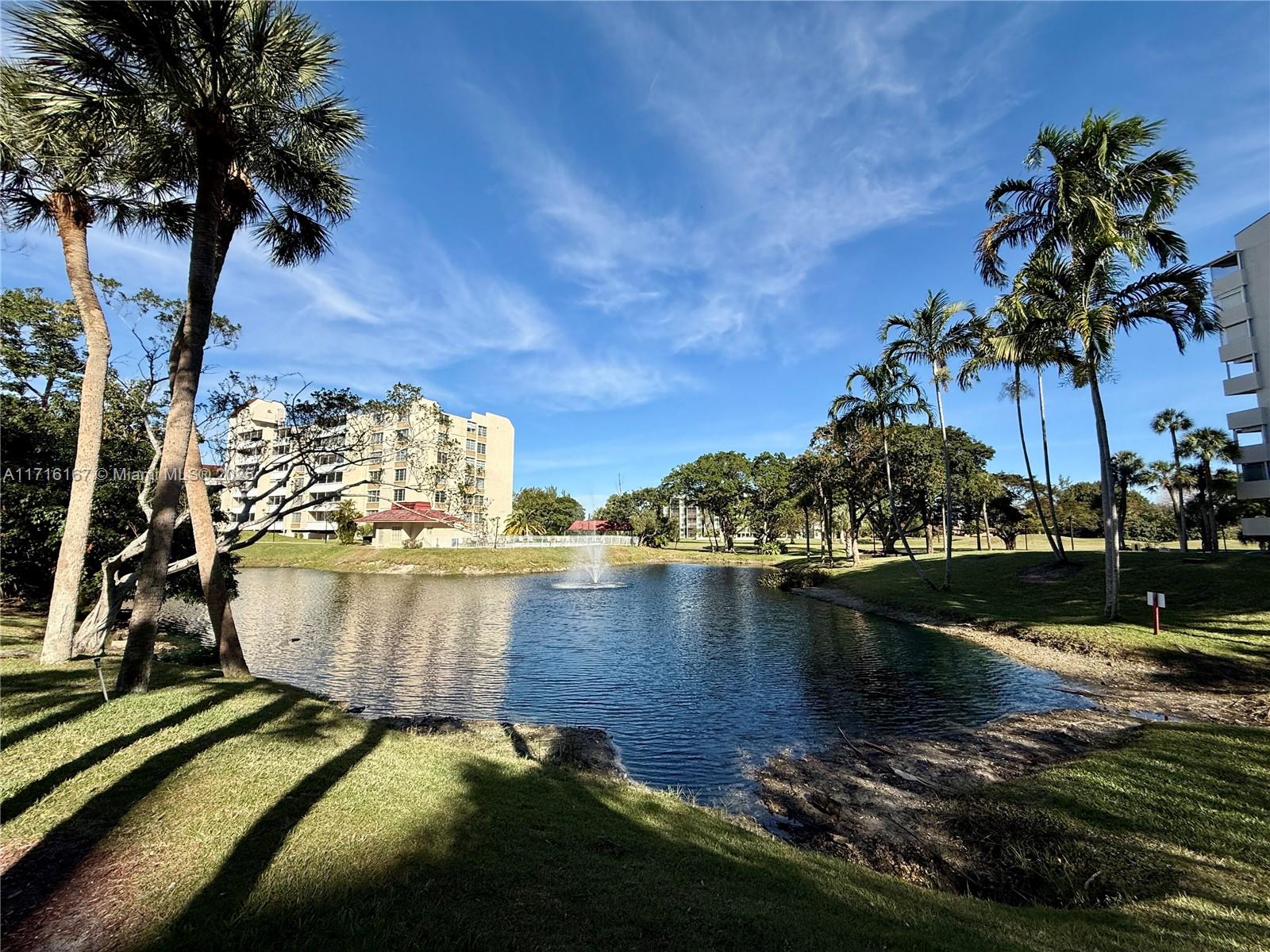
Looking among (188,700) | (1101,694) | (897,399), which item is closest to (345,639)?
(188,700)

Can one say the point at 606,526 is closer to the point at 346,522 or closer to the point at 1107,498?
the point at 346,522

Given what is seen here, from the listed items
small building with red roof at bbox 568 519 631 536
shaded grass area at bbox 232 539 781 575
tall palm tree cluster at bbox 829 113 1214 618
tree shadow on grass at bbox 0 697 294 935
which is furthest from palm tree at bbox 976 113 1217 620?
small building with red roof at bbox 568 519 631 536

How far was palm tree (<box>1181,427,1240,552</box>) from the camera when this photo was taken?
39.3 meters

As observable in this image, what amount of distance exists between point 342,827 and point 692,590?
41786mm

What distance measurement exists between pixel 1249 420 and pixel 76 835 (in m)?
58.6

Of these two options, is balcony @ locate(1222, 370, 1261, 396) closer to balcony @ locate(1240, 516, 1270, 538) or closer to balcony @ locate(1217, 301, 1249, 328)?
balcony @ locate(1217, 301, 1249, 328)

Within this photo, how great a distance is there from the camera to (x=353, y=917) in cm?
439

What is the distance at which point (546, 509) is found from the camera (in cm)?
11269

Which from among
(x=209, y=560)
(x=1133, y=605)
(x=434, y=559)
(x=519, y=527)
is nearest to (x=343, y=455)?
(x=209, y=560)

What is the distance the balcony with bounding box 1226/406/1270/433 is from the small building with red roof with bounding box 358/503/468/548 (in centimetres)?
7541

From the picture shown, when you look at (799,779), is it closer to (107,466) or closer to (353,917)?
(353,917)

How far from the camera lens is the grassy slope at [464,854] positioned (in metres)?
4.52

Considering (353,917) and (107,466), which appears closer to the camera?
(353,917)

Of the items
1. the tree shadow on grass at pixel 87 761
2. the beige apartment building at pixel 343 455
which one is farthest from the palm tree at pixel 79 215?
the tree shadow on grass at pixel 87 761
